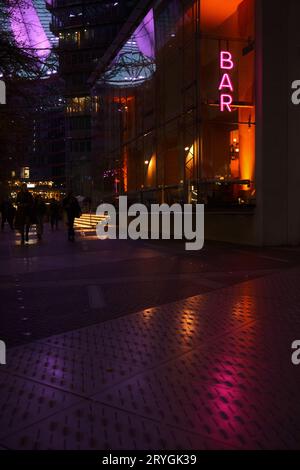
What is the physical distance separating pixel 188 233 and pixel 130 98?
10.9 m

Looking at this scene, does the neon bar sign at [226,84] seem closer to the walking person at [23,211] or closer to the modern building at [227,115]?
the modern building at [227,115]

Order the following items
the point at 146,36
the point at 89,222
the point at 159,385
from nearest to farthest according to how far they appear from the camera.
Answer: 1. the point at 159,385
2. the point at 146,36
3. the point at 89,222

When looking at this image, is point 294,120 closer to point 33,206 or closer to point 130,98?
point 33,206

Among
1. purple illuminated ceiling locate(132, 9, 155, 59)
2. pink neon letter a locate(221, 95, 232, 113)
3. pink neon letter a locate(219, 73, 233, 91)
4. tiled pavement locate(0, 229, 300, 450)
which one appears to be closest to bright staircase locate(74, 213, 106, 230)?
purple illuminated ceiling locate(132, 9, 155, 59)

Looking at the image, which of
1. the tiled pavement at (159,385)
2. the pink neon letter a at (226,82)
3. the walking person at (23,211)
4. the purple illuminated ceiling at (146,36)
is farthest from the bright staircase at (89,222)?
the tiled pavement at (159,385)

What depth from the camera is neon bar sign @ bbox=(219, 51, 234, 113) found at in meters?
15.0

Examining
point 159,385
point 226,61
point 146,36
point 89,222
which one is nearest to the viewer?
point 159,385

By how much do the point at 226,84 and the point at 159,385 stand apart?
12.4 m

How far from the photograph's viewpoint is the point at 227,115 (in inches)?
682

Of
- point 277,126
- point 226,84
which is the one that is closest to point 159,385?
point 277,126

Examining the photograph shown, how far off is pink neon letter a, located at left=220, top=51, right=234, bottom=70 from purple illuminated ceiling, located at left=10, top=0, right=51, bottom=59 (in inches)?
277

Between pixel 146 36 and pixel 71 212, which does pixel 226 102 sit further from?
pixel 146 36

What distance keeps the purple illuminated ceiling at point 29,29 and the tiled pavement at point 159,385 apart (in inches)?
193

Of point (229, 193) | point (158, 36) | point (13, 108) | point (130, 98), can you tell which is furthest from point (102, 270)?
point (130, 98)
